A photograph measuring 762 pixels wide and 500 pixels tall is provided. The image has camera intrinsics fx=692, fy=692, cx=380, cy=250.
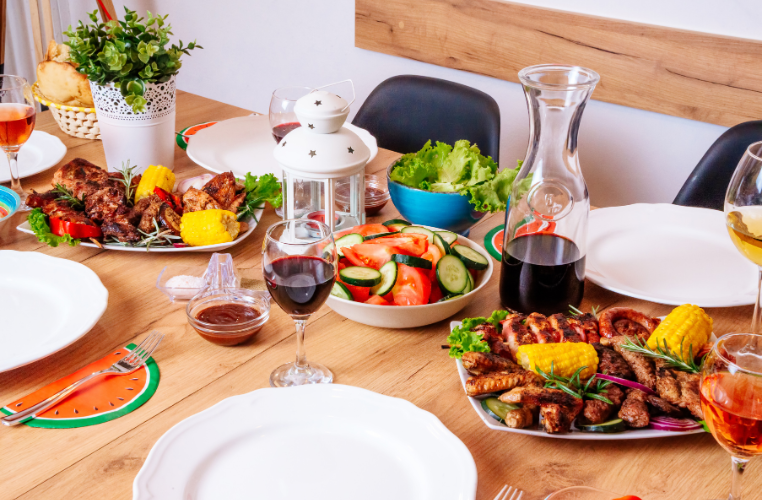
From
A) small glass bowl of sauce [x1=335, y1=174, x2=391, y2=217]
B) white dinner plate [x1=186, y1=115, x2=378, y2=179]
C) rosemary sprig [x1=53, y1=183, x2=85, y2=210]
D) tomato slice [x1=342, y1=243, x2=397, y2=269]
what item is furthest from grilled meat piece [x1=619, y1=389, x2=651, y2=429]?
rosemary sprig [x1=53, y1=183, x2=85, y2=210]

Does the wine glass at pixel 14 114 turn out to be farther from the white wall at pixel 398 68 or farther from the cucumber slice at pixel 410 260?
the white wall at pixel 398 68

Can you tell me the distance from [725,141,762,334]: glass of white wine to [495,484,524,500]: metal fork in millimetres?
503

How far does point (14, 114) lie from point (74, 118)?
1.21 ft

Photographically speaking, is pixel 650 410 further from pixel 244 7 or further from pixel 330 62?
pixel 244 7

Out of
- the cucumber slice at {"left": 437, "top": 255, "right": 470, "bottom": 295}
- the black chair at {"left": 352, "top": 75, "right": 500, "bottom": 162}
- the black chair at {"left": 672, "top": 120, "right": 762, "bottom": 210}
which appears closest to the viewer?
the cucumber slice at {"left": 437, "top": 255, "right": 470, "bottom": 295}

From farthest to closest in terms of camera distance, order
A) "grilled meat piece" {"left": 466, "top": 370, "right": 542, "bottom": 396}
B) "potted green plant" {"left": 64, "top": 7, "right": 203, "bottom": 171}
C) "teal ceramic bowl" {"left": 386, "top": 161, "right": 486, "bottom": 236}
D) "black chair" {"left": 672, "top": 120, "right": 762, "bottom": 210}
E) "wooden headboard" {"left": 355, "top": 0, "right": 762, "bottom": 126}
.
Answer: "wooden headboard" {"left": 355, "top": 0, "right": 762, "bottom": 126} < "black chair" {"left": 672, "top": 120, "right": 762, "bottom": 210} < "potted green plant" {"left": 64, "top": 7, "right": 203, "bottom": 171} < "teal ceramic bowl" {"left": 386, "top": 161, "right": 486, "bottom": 236} < "grilled meat piece" {"left": 466, "top": 370, "right": 542, "bottom": 396}

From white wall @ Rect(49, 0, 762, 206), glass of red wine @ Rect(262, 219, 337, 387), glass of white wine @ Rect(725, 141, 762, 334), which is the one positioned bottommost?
white wall @ Rect(49, 0, 762, 206)

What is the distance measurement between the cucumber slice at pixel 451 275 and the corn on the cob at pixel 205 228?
45cm

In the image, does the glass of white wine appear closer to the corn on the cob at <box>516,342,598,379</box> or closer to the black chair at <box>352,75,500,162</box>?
the corn on the cob at <box>516,342,598,379</box>

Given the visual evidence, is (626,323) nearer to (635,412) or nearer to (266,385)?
(635,412)

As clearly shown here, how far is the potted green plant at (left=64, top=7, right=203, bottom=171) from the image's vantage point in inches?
59.7

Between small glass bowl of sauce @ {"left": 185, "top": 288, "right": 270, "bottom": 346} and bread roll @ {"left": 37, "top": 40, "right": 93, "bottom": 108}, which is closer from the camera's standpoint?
small glass bowl of sauce @ {"left": 185, "top": 288, "right": 270, "bottom": 346}

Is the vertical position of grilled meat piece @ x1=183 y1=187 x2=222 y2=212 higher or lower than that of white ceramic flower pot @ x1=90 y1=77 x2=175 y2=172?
lower

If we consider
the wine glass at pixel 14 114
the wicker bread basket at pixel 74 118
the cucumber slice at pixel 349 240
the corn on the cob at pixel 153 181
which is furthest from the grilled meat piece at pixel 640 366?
the wicker bread basket at pixel 74 118
